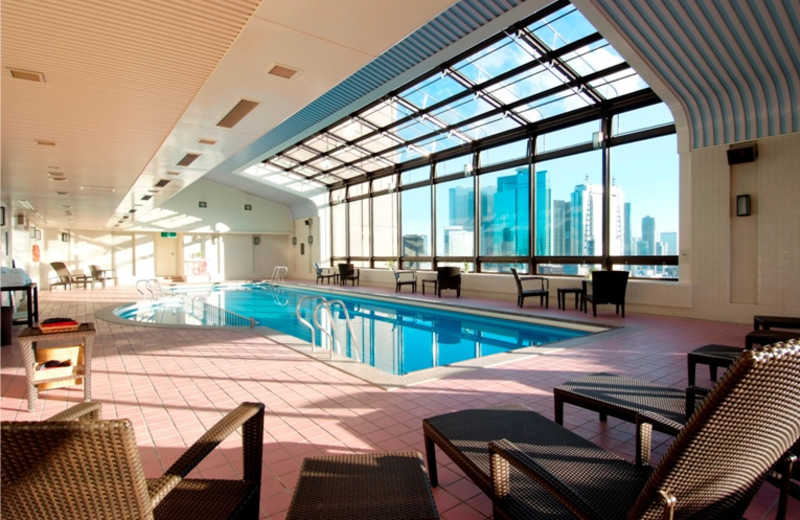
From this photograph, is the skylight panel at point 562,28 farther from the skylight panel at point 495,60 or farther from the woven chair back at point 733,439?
the woven chair back at point 733,439

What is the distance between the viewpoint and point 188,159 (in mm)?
6387

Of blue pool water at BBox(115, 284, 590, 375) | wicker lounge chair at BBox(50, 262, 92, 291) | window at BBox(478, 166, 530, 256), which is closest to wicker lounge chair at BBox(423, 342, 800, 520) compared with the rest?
blue pool water at BBox(115, 284, 590, 375)

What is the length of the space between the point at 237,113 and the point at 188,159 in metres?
2.45

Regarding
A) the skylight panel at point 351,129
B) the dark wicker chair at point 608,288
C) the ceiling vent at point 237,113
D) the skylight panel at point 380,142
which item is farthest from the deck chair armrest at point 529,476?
the skylight panel at point 380,142

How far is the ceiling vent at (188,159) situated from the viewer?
610 centimetres

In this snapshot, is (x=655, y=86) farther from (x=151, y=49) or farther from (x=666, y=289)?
(x=151, y=49)

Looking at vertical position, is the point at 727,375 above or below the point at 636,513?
above

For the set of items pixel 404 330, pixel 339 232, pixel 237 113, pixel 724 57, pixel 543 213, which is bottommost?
pixel 404 330

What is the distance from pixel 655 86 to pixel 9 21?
7465 millimetres

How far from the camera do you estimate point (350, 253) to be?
55.6 ft

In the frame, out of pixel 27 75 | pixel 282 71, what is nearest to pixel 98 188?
pixel 27 75

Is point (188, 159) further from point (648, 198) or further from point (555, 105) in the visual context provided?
point (648, 198)

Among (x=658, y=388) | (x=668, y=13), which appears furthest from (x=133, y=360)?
(x=668, y=13)

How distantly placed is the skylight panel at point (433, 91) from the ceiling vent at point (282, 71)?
5868 mm
